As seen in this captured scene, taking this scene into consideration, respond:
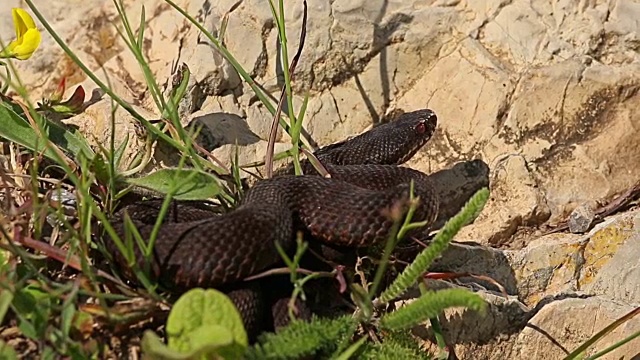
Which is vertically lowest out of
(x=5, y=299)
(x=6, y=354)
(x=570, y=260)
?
(x=570, y=260)

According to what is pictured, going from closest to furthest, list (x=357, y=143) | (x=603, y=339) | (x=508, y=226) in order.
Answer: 1. (x=603, y=339)
2. (x=508, y=226)
3. (x=357, y=143)

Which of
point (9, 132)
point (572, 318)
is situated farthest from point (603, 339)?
point (9, 132)

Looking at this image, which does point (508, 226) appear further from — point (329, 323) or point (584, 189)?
point (329, 323)

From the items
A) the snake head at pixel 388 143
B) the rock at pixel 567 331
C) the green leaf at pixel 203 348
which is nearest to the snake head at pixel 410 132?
the snake head at pixel 388 143

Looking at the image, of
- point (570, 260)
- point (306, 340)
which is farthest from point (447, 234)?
point (570, 260)

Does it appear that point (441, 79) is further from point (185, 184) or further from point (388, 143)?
point (185, 184)
